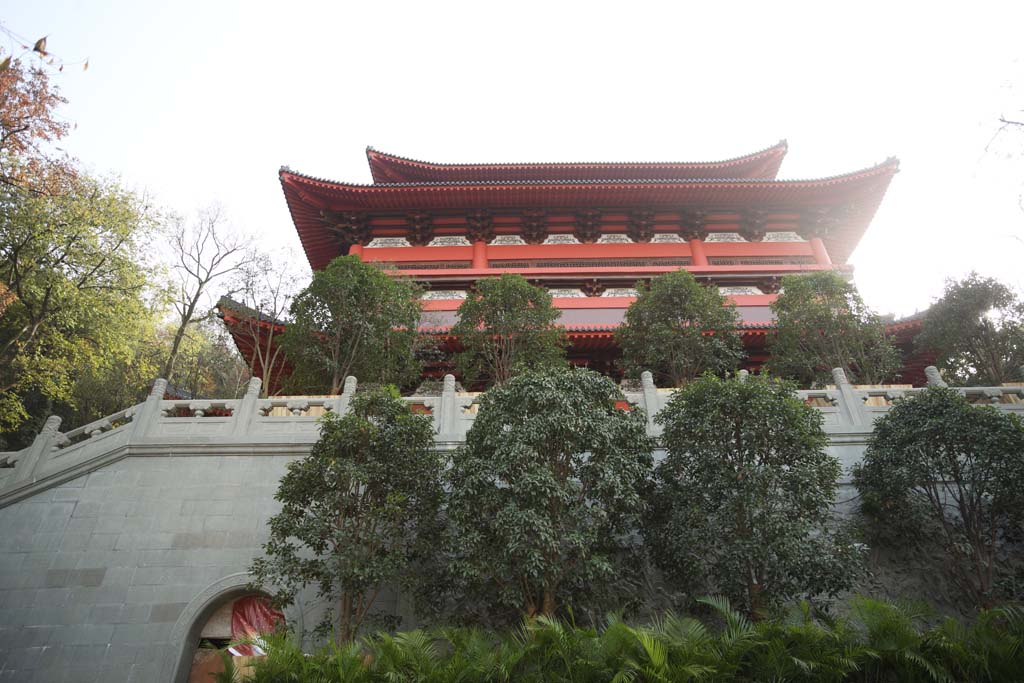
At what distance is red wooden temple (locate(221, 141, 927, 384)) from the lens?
1569 cm

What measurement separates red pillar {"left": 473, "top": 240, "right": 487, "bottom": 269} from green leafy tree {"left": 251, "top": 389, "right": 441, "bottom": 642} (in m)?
9.79

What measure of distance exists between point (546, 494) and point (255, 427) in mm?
5118

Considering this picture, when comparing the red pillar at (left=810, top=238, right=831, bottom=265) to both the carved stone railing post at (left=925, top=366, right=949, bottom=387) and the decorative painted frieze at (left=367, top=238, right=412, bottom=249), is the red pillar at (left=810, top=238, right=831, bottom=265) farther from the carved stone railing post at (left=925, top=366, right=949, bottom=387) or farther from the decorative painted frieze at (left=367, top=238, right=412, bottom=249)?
the decorative painted frieze at (left=367, top=238, right=412, bottom=249)

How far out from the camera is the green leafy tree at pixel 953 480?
672 centimetres

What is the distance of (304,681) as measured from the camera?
4.93 m

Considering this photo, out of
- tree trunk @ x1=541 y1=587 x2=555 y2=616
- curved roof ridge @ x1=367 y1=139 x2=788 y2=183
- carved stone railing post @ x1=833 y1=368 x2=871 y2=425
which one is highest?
curved roof ridge @ x1=367 y1=139 x2=788 y2=183

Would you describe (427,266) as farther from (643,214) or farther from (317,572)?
(317,572)

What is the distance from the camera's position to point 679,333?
439 inches

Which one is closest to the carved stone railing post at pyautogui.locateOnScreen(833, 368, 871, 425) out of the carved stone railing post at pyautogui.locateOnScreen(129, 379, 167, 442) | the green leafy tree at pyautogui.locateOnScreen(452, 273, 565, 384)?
the green leafy tree at pyautogui.locateOnScreen(452, 273, 565, 384)

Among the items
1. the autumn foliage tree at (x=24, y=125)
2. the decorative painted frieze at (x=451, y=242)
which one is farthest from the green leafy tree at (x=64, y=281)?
the decorative painted frieze at (x=451, y=242)

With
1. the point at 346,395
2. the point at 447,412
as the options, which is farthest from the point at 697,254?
the point at 346,395

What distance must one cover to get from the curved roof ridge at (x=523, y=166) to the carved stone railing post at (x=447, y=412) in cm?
1231

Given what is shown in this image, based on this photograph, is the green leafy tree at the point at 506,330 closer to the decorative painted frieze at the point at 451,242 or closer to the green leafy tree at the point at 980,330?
the decorative painted frieze at the point at 451,242

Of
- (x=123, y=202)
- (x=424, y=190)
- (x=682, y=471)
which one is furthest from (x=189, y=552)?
(x=424, y=190)
